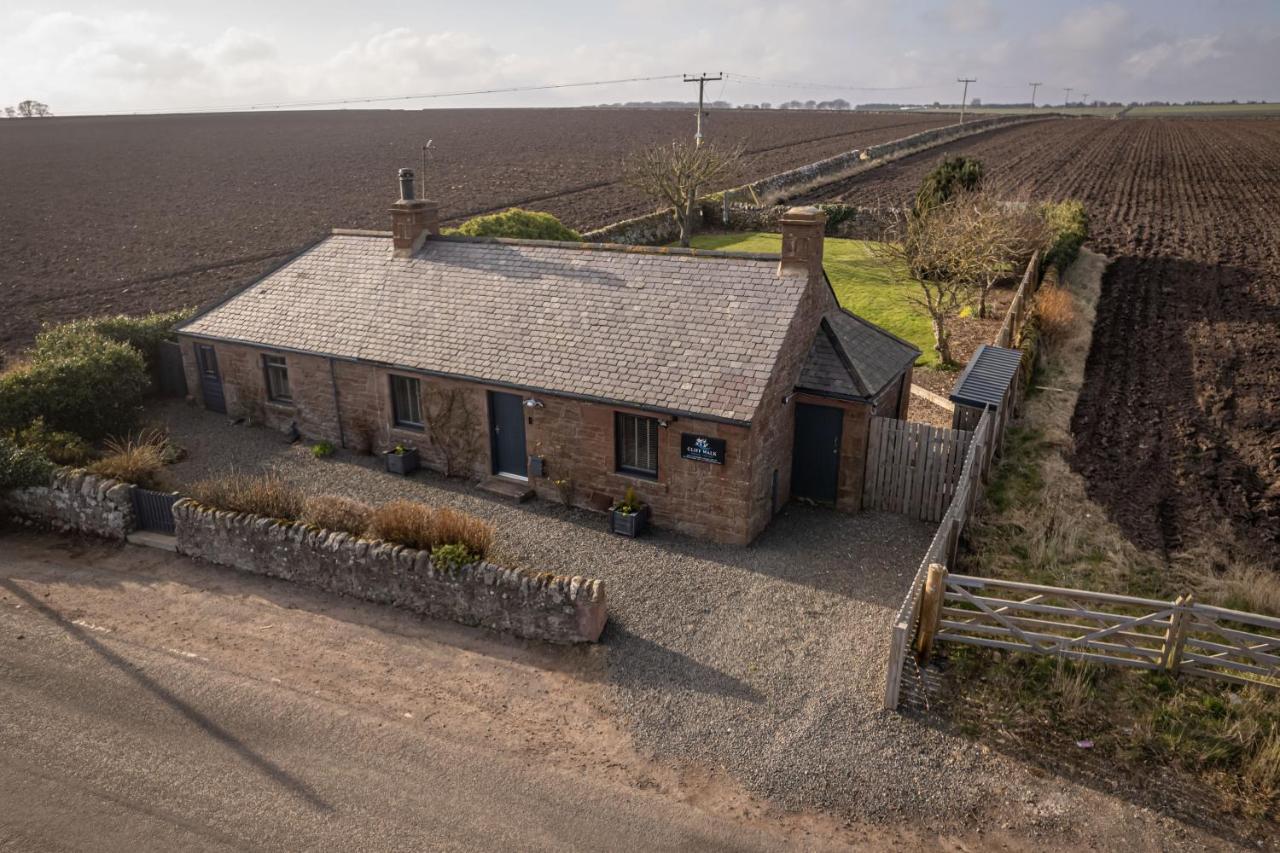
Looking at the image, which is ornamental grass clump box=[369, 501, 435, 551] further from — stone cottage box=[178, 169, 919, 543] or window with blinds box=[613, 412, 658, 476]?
window with blinds box=[613, 412, 658, 476]

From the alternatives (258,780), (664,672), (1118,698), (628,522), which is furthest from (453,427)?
(1118,698)

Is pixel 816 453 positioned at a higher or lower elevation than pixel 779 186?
lower

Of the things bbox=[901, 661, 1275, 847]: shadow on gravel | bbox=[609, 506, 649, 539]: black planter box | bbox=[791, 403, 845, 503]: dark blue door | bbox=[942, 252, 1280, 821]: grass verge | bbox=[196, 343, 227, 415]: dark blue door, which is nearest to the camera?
bbox=[901, 661, 1275, 847]: shadow on gravel

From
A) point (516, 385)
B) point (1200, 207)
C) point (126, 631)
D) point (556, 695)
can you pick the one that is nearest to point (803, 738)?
point (556, 695)

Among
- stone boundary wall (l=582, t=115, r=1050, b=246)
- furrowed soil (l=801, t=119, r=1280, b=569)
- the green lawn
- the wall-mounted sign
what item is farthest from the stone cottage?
stone boundary wall (l=582, t=115, r=1050, b=246)

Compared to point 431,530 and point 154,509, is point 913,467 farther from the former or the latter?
point 154,509

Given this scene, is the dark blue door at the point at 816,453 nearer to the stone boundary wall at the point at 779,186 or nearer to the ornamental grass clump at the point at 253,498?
the ornamental grass clump at the point at 253,498
